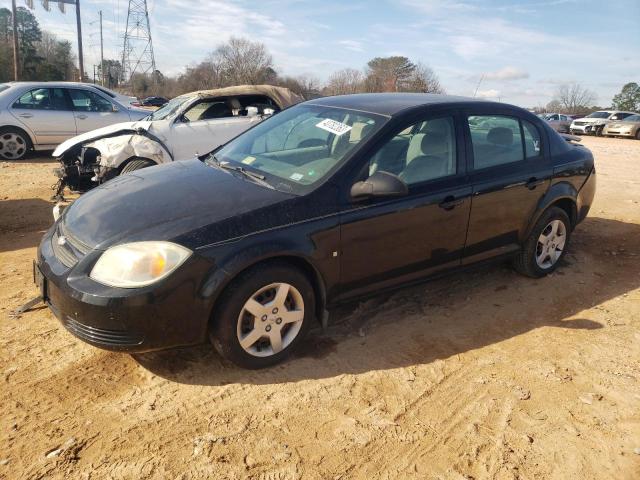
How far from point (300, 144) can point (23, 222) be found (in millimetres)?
4036

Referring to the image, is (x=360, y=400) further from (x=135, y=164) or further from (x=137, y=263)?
(x=135, y=164)

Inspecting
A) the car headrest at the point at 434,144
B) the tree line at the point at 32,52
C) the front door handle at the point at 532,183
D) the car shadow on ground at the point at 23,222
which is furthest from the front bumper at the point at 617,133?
the tree line at the point at 32,52

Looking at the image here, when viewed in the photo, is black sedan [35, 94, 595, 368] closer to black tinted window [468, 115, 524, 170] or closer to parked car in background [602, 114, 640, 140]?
black tinted window [468, 115, 524, 170]

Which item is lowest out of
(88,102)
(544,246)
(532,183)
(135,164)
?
(544,246)

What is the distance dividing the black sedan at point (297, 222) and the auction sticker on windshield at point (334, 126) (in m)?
0.02

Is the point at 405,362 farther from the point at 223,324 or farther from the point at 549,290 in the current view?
the point at 549,290

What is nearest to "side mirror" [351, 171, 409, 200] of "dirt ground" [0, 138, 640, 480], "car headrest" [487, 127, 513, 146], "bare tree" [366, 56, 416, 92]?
"dirt ground" [0, 138, 640, 480]

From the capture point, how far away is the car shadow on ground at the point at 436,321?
3186 millimetres

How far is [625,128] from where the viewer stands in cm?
2597

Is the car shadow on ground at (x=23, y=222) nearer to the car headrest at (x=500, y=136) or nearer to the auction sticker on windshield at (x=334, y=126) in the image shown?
the auction sticker on windshield at (x=334, y=126)

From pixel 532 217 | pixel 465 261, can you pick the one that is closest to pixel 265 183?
pixel 465 261

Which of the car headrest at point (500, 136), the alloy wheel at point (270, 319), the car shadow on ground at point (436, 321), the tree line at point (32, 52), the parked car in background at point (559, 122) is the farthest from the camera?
the tree line at point (32, 52)

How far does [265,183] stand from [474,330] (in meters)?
1.96

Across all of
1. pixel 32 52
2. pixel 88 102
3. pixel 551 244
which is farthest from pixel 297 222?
pixel 32 52
